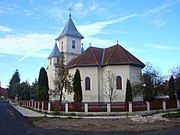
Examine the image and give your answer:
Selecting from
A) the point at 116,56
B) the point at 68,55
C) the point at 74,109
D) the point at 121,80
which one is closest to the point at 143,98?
the point at 121,80

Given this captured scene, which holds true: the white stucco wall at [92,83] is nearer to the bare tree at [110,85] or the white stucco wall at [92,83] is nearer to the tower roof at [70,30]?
the bare tree at [110,85]

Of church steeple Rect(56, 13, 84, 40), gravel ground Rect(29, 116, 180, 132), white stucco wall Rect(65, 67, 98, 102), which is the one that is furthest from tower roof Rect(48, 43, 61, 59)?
gravel ground Rect(29, 116, 180, 132)

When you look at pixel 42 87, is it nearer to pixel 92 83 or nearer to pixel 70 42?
pixel 92 83

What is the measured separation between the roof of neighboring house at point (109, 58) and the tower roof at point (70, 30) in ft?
35.5

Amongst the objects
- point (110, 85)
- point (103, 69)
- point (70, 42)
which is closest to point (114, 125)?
point (110, 85)

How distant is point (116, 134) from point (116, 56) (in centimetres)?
2367

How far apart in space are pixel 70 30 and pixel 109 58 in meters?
16.6

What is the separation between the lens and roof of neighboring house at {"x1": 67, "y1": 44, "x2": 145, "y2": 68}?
33250mm

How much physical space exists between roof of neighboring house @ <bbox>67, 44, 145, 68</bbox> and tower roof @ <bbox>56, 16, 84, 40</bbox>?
10.8m

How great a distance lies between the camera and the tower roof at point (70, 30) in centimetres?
4730

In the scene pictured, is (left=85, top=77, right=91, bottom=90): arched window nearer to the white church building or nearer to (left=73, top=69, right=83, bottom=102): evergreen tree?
the white church building

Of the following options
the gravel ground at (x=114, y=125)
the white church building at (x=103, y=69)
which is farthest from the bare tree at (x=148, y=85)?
the gravel ground at (x=114, y=125)

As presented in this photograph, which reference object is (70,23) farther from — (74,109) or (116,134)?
(116,134)

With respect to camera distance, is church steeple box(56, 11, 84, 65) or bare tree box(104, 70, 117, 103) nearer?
bare tree box(104, 70, 117, 103)
